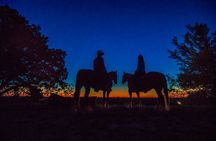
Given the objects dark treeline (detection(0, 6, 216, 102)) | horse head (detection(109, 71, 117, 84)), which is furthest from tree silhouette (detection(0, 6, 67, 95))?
horse head (detection(109, 71, 117, 84))

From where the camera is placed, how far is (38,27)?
2195 cm

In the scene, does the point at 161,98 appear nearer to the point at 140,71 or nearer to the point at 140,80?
the point at 140,80

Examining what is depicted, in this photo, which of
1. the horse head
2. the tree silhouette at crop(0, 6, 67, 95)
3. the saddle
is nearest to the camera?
the saddle

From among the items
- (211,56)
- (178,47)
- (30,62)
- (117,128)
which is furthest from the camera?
(178,47)

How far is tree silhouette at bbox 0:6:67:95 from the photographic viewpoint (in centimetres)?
1991

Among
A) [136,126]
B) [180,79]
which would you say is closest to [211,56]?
[180,79]

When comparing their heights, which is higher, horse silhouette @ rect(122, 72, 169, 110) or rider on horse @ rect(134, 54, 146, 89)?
rider on horse @ rect(134, 54, 146, 89)

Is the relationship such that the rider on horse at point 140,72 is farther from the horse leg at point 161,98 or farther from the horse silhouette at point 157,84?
the horse leg at point 161,98

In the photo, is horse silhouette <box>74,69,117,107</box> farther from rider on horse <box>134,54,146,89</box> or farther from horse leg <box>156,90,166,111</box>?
horse leg <box>156,90,166,111</box>

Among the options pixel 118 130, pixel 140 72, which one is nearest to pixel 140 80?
pixel 140 72

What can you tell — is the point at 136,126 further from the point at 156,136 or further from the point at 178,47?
the point at 178,47

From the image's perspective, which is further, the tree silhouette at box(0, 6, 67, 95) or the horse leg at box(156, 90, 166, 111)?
the tree silhouette at box(0, 6, 67, 95)

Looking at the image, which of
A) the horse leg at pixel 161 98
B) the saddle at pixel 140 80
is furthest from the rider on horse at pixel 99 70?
the horse leg at pixel 161 98

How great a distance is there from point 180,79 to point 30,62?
15.8 meters
